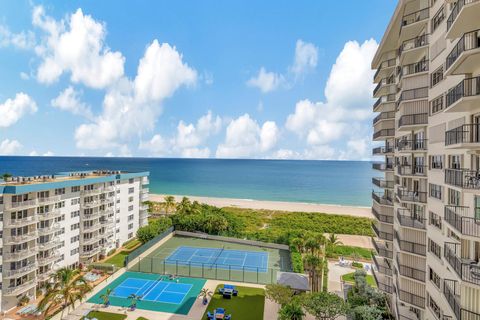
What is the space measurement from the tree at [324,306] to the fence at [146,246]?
26.6 metres

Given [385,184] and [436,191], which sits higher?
[436,191]

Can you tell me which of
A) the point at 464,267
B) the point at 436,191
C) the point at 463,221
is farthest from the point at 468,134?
the point at 436,191

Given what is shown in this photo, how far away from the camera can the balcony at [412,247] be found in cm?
2192

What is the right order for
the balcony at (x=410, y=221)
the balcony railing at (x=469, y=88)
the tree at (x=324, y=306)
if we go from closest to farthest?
1. the balcony railing at (x=469, y=88)
2. the balcony at (x=410, y=221)
3. the tree at (x=324, y=306)

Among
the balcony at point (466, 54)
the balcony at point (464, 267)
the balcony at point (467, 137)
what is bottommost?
the balcony at point (464, 267)

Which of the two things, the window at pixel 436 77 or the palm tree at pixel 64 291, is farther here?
the palm tree at pixel 64 291

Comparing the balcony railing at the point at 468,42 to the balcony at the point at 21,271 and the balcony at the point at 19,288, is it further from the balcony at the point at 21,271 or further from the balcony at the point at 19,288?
the balcony at the point at 19,288

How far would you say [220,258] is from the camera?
43.1 metres

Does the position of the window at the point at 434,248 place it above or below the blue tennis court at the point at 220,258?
above

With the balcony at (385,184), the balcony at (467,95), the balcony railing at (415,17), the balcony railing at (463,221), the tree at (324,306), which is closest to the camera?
the balcony at (467,95)

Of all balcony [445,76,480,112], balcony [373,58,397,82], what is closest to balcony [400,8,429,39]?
balcony [373,58,397,82]

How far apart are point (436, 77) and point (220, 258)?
3588 centimetres

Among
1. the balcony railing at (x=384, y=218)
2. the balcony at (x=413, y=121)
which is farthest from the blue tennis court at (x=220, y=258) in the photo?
the balcony at (x=413, y=121)

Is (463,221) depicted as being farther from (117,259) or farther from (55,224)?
(117,259)
